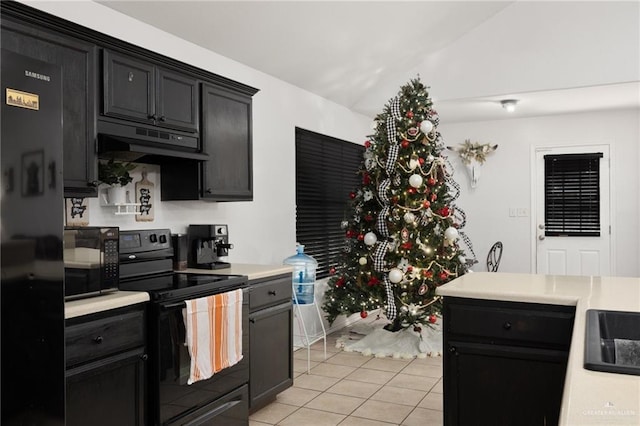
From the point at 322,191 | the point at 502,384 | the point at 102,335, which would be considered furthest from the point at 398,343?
the point at 102,335

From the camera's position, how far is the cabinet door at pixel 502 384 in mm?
2455

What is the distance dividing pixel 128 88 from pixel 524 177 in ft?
18.1

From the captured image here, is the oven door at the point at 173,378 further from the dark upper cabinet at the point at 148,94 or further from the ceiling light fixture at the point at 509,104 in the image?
the ceiling light fixture at the point at 509,104

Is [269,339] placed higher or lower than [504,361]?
lower

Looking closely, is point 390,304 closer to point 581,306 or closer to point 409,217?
point 409,217

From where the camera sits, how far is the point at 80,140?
2699mm

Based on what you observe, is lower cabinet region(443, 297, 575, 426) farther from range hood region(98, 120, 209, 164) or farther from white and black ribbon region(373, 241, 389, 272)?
white and black ribbon region(373, 241, 389, 272)

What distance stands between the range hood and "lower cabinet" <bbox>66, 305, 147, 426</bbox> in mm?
836

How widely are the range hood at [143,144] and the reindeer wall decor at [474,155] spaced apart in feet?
15.4

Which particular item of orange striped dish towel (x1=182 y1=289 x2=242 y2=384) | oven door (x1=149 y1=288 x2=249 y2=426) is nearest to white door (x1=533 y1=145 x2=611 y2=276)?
orange striped dish towel (x1=182 y1=289 x2=242 y2=384)

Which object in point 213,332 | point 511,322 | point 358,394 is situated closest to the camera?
point 511,322

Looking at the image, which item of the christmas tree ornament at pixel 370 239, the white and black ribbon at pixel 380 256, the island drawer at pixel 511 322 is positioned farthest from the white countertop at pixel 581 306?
the christmas tree ornament at pixel 370 239

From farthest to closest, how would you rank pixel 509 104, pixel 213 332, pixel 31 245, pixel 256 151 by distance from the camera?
pixel 509 104 < pixel 256 151 < pixel 213 332 < pixel 31 245

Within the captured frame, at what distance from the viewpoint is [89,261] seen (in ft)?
8.40
